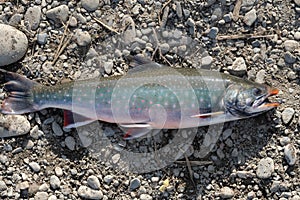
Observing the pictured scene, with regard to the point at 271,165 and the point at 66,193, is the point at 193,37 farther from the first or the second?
the point at 66,193

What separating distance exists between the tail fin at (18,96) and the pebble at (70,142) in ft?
1.59

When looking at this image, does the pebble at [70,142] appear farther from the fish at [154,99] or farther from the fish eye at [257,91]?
the fish eye at [257,91]

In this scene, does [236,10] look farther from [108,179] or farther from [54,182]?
[54,182]

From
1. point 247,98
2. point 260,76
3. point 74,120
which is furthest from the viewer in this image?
point 260,76

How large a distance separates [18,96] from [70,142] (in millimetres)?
753

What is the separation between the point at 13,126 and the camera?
5.25 meters

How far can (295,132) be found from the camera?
5.30m

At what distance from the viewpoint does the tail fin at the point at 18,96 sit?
5.21 meters

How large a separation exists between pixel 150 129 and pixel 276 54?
65.2 inches

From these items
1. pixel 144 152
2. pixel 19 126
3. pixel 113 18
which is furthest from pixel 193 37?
pixel 19 126

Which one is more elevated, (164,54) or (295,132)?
(164,54)

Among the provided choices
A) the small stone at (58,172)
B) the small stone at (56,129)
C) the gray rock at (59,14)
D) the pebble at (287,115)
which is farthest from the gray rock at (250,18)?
the small stone at (58,172)

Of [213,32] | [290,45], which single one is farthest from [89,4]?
[290,45]

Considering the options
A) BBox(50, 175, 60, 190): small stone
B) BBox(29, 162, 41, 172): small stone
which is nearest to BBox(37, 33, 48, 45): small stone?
BBox(29, 162, 41, 172): small stone
